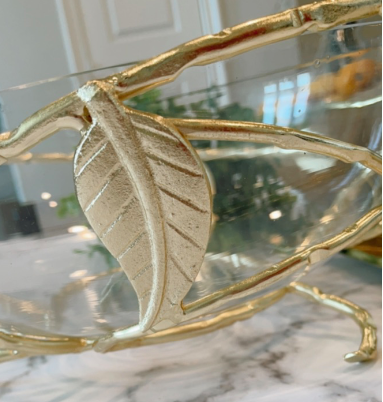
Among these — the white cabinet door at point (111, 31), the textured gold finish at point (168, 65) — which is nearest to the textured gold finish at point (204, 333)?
the textured gold finish at point (168, 65)

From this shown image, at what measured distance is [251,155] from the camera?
25 cm

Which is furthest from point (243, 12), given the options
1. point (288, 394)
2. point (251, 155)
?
point (288, 394)

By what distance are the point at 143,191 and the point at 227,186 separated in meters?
0.07

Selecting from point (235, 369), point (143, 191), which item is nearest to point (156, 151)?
point (143, 191)

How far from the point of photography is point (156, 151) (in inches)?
7.2

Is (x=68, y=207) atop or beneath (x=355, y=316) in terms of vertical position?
atop

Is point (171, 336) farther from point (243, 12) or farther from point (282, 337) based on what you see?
point (243, 12)

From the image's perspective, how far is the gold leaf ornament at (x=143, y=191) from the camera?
18 centimetres

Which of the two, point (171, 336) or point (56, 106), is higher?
point (56, 106)

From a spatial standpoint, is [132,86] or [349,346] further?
[349,346]

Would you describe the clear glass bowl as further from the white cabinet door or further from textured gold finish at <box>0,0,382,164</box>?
the white cabinet door

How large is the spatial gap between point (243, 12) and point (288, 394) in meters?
0.24

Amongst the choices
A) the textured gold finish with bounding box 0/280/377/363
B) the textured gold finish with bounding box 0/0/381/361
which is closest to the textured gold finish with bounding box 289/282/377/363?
the textured gold finish with bounding box 0/280/377/363

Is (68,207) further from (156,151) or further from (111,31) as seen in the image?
(111,31)
